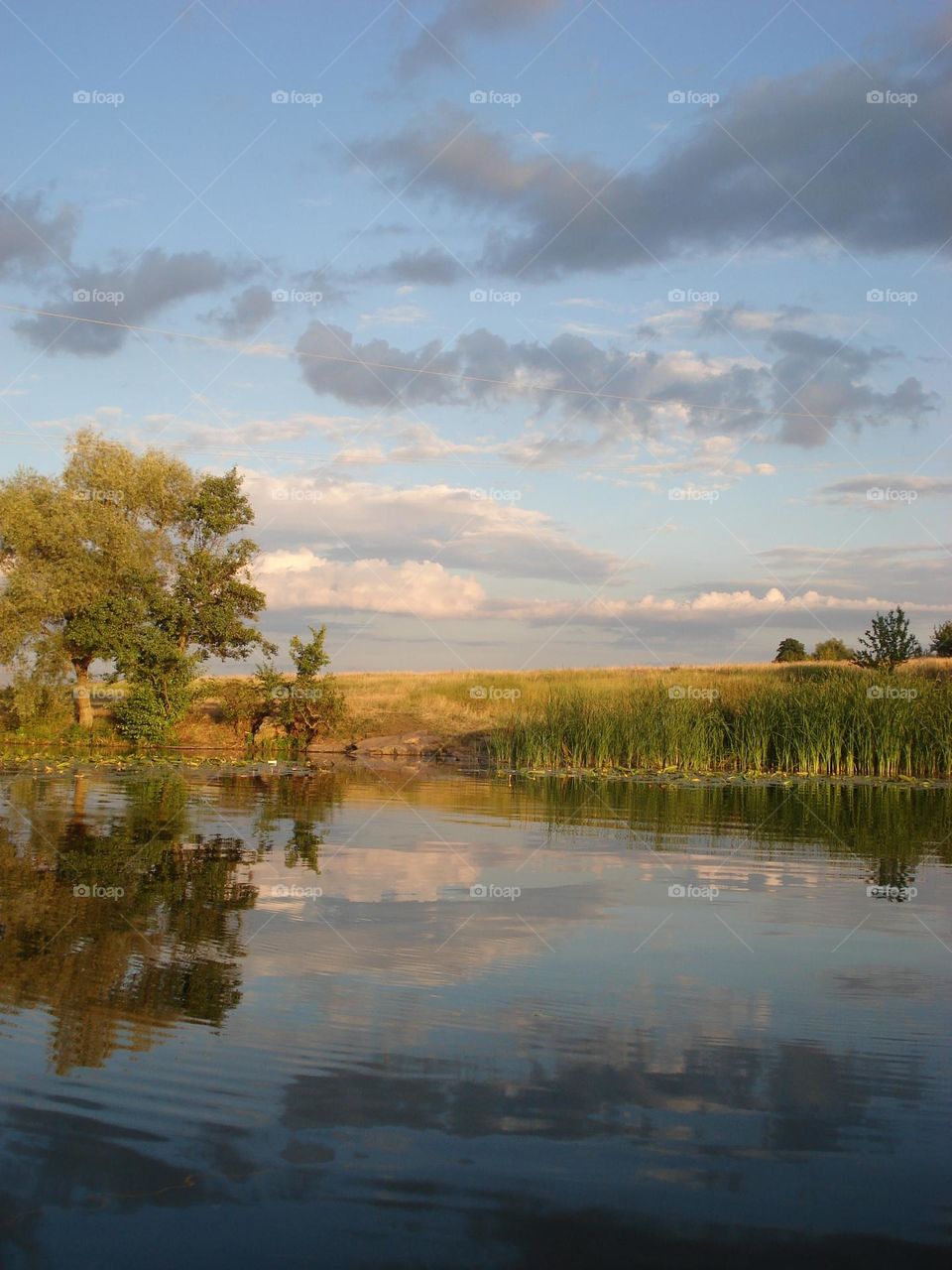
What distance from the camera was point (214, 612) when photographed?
36.1m

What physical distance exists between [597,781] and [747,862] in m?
12.1

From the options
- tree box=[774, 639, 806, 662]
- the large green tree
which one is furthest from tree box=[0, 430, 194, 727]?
tree box=[774, 639, 806, 662]

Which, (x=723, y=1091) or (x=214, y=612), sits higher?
(x=214, y=612)

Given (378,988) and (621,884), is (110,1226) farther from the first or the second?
(621,884)

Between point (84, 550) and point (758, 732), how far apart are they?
798 inches

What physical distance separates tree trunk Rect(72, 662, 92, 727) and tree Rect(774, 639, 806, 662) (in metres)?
47.1

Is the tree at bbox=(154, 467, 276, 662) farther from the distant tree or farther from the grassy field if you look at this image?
the distant tree

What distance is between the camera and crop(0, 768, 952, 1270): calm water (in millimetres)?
4707

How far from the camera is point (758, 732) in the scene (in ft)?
100

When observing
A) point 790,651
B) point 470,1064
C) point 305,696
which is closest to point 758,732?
point 305,696

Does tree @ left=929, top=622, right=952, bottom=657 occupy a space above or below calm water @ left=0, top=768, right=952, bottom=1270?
above

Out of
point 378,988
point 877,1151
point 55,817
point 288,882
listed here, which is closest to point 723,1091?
point 877,1151

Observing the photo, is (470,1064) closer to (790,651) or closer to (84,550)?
(84,550)

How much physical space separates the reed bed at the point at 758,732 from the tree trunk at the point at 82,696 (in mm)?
13701
